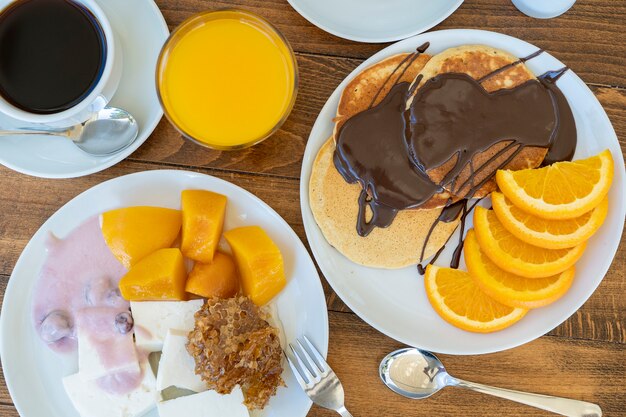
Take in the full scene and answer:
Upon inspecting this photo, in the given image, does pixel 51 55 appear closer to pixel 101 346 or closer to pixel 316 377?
pixel 101 346

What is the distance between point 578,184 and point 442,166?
33 cm

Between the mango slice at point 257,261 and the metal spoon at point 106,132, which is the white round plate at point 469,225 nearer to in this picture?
the mango slice at point 257,261

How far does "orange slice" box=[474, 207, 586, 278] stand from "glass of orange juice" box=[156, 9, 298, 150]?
1.89ft

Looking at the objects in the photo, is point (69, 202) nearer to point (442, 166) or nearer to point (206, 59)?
point (206, 59)

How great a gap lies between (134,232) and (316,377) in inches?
22.8

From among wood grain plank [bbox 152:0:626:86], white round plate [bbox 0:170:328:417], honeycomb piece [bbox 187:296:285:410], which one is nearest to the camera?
honeycomb piece [bbox 187:296:285:410]

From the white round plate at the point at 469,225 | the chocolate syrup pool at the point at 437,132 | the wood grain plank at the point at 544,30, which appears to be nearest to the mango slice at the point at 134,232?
the white round plate at the point at 469,225

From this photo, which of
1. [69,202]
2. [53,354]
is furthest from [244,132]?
[53,354]

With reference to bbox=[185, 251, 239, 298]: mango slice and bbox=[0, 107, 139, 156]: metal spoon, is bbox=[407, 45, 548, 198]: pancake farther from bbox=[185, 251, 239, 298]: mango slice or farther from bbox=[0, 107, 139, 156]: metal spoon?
bbox=[0, 107, 139, 156]: metal spoon

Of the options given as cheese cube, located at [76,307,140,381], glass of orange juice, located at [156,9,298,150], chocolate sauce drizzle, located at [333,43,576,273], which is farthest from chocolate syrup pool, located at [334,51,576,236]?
cheese cube, located at [76,307,140,381]

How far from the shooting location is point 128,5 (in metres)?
1.42

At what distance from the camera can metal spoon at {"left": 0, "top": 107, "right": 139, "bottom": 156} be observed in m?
1.41

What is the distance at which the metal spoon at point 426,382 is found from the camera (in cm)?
149

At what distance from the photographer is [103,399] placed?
1401 millimetres
